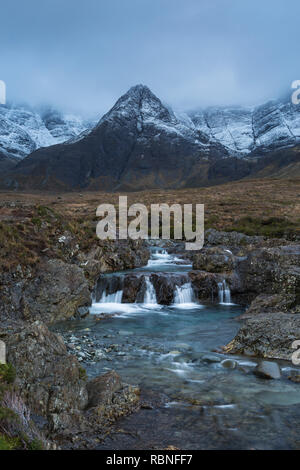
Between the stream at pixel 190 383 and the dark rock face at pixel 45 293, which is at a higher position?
the dark rock face at pixel 45 293

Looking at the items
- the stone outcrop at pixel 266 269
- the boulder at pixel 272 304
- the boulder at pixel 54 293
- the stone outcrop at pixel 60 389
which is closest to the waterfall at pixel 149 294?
the boulder at pixel 54 293

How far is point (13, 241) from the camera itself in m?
16.2

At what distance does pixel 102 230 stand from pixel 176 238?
1871 centimetres

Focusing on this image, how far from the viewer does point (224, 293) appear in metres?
20.8

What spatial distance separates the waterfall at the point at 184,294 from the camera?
817 inches

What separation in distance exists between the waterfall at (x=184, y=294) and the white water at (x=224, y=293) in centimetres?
167

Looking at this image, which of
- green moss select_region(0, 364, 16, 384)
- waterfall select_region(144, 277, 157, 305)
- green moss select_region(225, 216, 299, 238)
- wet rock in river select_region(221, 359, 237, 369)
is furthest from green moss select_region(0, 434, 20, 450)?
green moss select_region(225, 216, 299, 238)

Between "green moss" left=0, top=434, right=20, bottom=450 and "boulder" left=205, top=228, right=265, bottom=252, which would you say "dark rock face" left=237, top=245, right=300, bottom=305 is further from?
"boulder" left=205, top=228, right=265, bottom=252

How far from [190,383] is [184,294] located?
1176 centimetres

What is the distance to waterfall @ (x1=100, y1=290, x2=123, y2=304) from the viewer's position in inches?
822

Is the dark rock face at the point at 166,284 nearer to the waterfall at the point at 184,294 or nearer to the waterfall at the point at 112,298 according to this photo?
the waterfall at the point at 184,294

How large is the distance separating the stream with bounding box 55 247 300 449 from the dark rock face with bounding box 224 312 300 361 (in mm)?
502

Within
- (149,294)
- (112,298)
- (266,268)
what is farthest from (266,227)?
(112,298)
